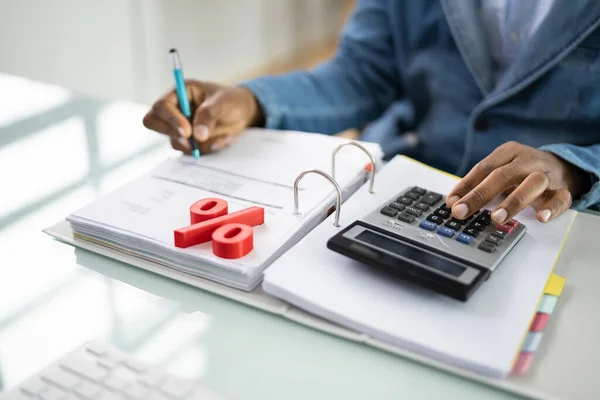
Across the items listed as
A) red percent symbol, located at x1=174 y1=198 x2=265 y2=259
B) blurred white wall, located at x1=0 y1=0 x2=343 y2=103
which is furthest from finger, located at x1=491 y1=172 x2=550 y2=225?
blurred white wall, located at x1=0 y1=0 x2=343 y2=103

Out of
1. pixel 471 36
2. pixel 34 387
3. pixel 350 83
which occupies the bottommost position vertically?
pixel 34 387

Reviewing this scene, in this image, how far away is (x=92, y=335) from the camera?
0.53 meters

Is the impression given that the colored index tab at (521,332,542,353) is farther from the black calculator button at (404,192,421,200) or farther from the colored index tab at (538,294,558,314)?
the black calculator button at (404,192,421,200)

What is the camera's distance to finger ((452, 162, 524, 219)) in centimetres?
63

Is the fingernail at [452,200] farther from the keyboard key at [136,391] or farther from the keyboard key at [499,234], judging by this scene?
the keyboard key at [136,391]

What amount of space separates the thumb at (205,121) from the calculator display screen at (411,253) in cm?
32

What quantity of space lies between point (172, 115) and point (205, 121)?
5 cm

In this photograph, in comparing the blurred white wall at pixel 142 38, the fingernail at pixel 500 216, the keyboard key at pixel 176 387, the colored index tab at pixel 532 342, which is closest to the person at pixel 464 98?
the fingernail at pixel 500 216

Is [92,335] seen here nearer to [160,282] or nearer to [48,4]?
[160,282]

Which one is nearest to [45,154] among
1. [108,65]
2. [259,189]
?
[259,189]

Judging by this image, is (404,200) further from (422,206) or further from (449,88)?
(449,88)

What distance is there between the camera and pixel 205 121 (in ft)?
2.72

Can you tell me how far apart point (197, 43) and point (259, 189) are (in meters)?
1.99

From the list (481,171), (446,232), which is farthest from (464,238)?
(481,171)
